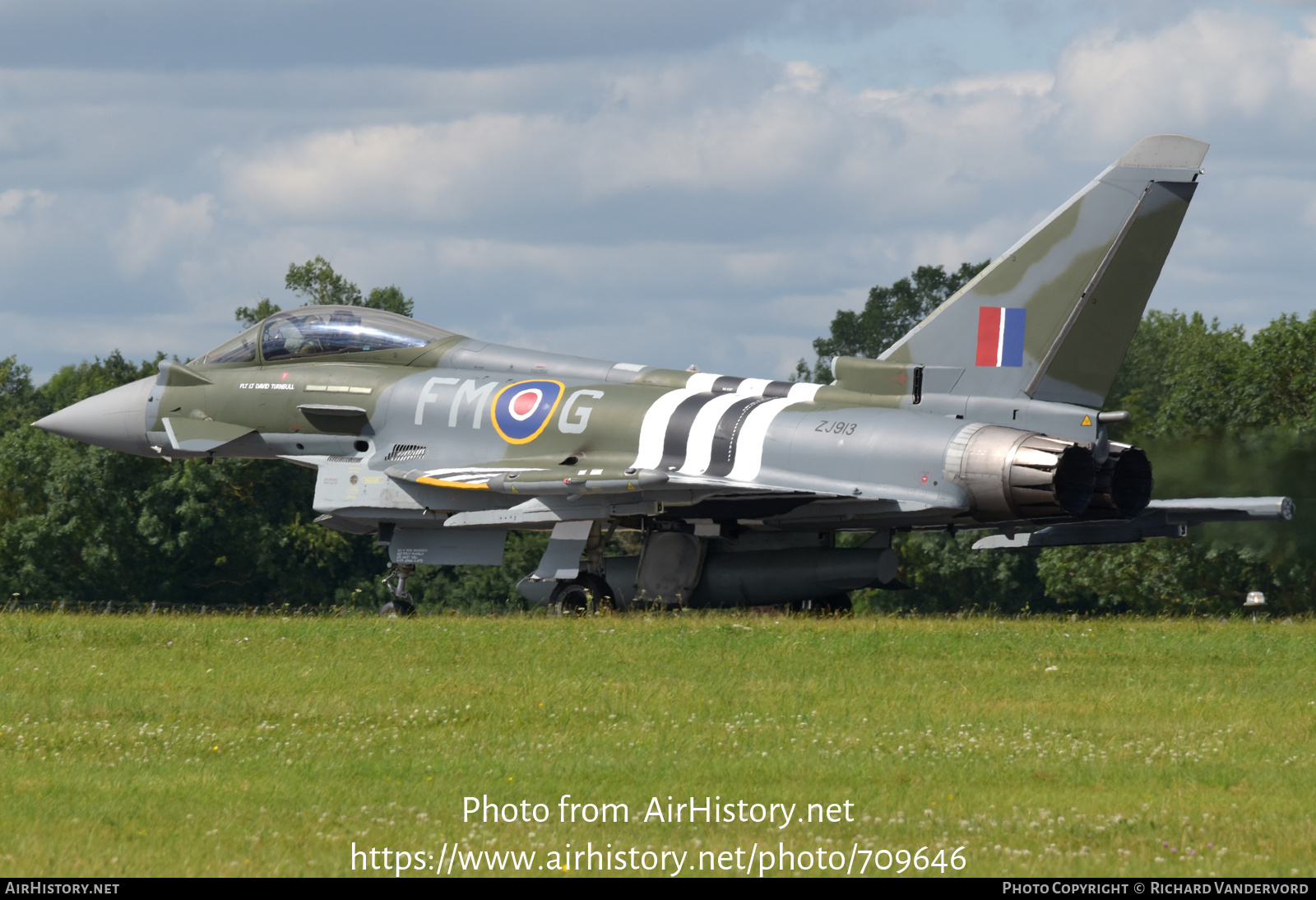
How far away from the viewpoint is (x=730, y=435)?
20953 mm

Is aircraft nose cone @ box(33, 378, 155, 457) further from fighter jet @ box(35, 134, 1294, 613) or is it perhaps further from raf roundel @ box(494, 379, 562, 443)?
raf roundel @ box(494, 379, 562, 443)

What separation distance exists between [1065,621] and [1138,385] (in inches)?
2645

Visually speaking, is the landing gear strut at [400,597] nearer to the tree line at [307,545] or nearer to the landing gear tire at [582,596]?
the landing gear tire at [582,596]

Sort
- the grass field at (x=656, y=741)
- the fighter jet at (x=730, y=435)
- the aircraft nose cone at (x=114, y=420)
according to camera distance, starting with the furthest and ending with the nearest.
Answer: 1. the aircraft nose cone at (x=114, y=420)
2. the fighter jet at (x=730, y=435)
3. the grass field at (x=656, y=741)

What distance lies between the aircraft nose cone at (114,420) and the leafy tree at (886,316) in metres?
63.9

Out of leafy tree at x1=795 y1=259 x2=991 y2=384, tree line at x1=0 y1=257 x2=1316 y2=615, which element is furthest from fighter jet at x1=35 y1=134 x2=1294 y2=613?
leafy tree at x1=795 y1=259 x2=991 y2=384

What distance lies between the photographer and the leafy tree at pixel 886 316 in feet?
291

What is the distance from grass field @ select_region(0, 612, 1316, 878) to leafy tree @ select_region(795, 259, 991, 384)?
70.8 m

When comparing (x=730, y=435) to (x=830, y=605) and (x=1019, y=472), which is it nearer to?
(x=1019, y=472)

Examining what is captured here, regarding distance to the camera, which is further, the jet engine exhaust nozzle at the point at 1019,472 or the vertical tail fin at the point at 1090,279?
the vertical tail fin at the point at 1090,279

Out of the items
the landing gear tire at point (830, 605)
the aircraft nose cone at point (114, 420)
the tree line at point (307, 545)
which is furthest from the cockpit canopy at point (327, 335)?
the tree line at point (307, 545)

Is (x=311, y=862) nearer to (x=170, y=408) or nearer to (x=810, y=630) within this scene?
(x=810, y=630)

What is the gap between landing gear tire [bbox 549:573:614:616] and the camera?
71.4 ft

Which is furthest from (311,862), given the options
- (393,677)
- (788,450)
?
(788,450)
